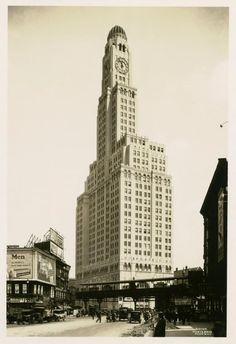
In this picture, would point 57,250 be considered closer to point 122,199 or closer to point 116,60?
point 122,199

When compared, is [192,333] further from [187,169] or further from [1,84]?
[1,84]

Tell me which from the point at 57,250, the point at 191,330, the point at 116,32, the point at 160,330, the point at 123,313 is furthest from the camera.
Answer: the point at 123,313

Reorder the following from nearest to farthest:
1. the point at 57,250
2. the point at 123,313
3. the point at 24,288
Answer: the point at 57,250
the point at 123,313
the point at 24,288

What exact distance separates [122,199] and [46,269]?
38.1 ft

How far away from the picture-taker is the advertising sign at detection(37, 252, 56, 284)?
94.4 ft

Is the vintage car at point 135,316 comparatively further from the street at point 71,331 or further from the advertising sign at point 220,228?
the advertising sign at point 220,228

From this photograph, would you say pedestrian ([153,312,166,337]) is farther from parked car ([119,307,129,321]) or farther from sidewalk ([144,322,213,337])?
parked car ([119,307,129,321])

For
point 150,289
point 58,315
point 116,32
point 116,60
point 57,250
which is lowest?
point 58,315

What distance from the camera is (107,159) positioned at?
67.6 ft

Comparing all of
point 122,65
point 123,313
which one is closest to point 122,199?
point 123,313

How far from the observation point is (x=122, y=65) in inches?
742

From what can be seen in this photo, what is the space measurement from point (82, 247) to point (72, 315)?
26.6 feet

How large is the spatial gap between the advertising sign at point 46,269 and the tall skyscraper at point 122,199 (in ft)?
19.4

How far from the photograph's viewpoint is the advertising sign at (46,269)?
2877 cm
